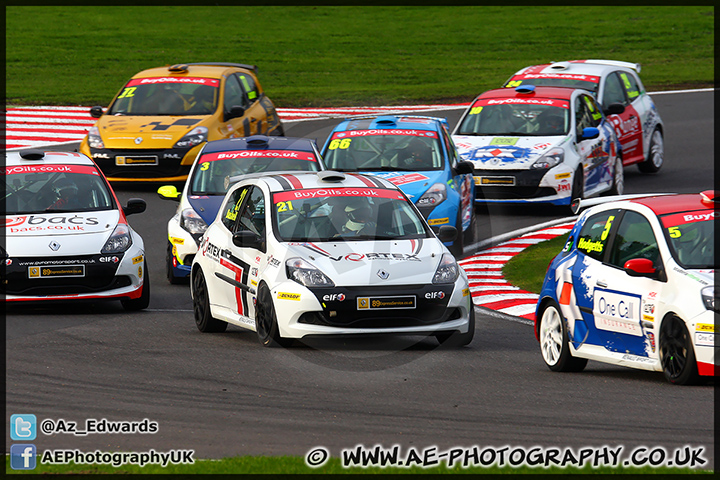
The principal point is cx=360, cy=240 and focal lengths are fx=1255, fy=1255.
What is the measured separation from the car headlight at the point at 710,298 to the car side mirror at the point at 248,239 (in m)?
4.05

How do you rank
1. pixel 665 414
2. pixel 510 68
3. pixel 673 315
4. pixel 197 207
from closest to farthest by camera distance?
1. pixel 665 414
2. pixel 673 315
3. pixel 197 207
4. pixel 510 68

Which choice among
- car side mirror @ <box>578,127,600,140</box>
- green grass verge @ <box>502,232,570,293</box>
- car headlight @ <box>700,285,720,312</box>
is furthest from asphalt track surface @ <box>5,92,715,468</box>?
car side mirror @ <box>578,127,600,140</box>

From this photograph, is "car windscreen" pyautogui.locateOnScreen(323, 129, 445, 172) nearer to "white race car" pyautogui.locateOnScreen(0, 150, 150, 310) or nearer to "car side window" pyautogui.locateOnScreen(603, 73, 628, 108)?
"white race car" pyautogui.locateOnScreen(0, 150, 150, 310)

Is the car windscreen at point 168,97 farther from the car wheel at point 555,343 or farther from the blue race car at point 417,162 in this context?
the car wheel at point 555,343

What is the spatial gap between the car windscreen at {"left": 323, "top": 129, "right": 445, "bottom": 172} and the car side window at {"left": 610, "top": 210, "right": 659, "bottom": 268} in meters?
6.76

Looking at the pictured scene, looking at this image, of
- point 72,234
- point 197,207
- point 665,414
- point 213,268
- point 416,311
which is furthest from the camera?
point 197,207

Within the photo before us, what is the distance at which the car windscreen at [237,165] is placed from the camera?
15.3 m

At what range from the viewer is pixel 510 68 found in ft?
117

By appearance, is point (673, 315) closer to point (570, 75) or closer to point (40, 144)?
point (570, 75)

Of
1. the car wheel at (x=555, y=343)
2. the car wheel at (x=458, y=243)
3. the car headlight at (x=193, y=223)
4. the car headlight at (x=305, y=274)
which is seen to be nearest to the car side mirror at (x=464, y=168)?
the car wheel at (x=458, y=243)

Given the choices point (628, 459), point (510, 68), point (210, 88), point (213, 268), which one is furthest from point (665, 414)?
point (510, 68)

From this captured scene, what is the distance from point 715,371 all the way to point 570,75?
13.8m

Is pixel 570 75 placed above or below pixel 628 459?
above

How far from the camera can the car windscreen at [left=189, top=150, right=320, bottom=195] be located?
15.3 metres
